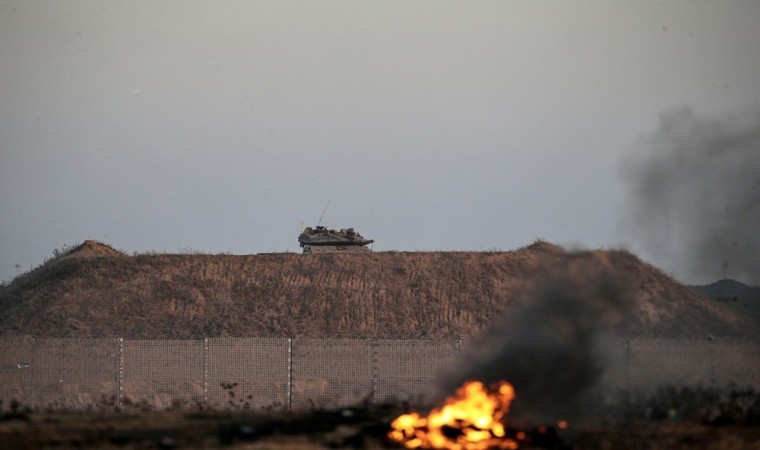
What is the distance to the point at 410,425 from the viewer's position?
79.8 ft

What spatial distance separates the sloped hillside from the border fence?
16.3 feet

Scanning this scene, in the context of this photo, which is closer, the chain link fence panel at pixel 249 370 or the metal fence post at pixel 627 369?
the metal fence post at pixel 627 369

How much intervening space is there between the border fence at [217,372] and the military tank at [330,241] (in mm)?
16399

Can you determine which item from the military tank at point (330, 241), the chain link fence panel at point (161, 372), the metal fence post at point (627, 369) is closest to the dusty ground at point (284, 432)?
the metal fence post at point (627, 369)

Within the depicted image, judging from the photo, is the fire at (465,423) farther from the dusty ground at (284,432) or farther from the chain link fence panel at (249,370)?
the chain link fence panel at (249,370)

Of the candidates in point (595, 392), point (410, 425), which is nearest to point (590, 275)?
point (595, 392)

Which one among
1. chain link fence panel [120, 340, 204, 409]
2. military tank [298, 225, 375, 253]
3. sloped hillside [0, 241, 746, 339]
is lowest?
chain link fence panel [120, 340, 204, 409]

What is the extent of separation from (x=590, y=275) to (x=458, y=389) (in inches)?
153

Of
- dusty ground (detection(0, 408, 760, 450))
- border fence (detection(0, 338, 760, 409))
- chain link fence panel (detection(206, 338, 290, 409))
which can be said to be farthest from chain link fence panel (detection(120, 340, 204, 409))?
dusty ground (detection(0, 408, 760, 450))

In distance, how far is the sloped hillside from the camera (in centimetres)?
6269

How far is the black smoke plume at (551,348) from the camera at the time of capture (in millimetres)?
24922

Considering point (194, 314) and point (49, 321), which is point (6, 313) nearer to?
point (49, 321)

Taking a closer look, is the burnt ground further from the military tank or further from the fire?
Answer: the military tank

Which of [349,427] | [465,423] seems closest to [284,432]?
[349,427]
